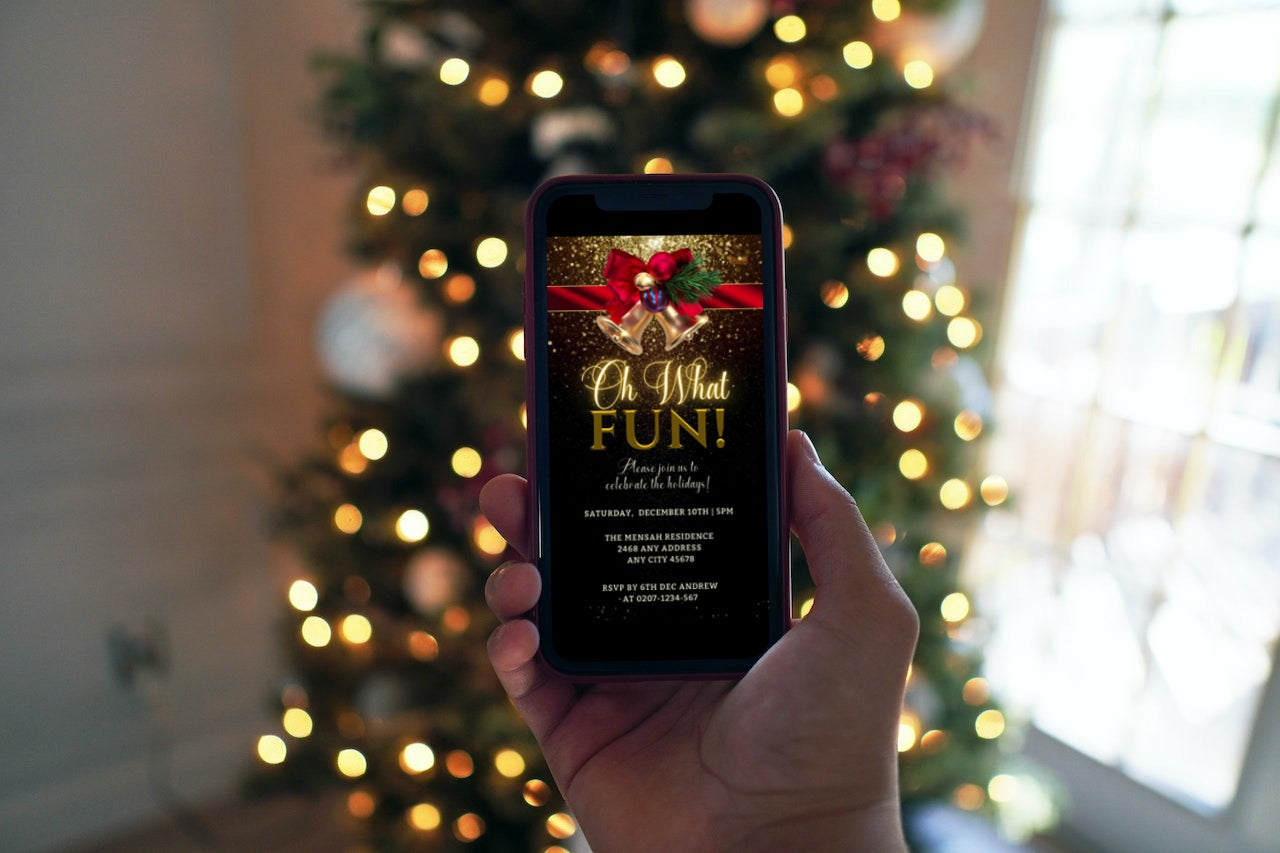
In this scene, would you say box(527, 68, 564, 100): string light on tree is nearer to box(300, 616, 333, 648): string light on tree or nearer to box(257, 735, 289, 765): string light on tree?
box(300, 616, 333, 648): string light on tree

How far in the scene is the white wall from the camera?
1373mm

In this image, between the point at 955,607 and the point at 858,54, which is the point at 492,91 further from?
the point at 955,607

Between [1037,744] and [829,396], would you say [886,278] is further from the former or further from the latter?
[1037,744]

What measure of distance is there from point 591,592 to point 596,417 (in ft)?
0.45

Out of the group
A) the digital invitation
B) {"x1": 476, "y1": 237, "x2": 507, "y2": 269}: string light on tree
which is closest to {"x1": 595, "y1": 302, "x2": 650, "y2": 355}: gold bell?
the digital invitation

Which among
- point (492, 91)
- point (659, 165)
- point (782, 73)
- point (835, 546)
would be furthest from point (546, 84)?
point (835, 546)

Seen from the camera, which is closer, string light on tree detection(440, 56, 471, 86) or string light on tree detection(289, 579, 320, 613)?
string light on tree detection(440, 56, 471, 86)

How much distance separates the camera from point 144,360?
1.51m

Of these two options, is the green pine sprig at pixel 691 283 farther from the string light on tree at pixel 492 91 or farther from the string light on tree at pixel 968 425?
the string light on tree at pixel 968 425

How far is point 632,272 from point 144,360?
47.6 inches

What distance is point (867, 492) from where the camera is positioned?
1117mm

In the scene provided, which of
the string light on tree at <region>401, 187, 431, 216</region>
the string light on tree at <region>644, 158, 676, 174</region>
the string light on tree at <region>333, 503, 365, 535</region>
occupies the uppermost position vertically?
the string light on tree at <region>644, 158, 676, 174</region>

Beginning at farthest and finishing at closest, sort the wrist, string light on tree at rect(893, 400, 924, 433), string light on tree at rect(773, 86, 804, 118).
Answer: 1. string light on tree at rect(893, 400, 924, 433)
2. string light on tree at rect(773, 86, 804, 118)
3. the wrist

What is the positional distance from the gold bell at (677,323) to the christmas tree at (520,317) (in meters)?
0.44
